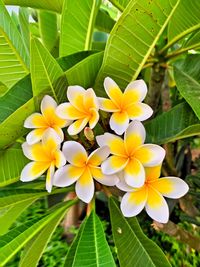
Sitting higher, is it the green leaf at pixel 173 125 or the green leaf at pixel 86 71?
the green leaf at pixel 86 71

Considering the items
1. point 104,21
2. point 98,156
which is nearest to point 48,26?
point 104,21

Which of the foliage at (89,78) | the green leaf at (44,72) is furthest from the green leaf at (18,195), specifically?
the green leaf at (44,72)

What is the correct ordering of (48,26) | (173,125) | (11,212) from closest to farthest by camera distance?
(173,125), (11,212), (48,26)

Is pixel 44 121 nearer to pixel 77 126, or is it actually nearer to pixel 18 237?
pixel 77 126

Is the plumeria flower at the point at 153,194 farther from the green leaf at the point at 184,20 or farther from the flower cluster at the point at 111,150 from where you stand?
the green leaf at the point at 184,20

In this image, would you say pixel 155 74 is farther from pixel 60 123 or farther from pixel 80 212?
pixel 80 212

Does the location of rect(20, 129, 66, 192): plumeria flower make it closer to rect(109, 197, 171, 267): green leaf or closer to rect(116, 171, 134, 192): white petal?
rect(116, 171, 134, 192): white petal
